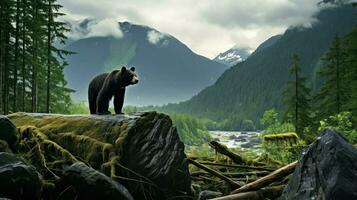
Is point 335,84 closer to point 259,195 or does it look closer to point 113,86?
point 113,86

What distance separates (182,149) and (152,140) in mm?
756

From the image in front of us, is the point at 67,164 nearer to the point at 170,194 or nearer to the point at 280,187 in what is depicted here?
the point at 170,194

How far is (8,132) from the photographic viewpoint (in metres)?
8.58

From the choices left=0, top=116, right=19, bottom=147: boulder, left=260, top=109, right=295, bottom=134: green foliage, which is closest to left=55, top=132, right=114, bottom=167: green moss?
left=0, top=116, right=19, bottom=147: boulder

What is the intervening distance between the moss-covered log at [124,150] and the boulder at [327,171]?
8.69 feet

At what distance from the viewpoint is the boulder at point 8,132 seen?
8472 mm

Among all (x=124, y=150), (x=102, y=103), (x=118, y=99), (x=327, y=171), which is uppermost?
(x=118, y=99)

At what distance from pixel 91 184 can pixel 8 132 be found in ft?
7.58

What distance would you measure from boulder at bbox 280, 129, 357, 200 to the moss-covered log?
2649 mm

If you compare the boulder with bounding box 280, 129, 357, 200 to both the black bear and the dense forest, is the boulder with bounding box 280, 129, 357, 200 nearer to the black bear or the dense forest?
the black bear

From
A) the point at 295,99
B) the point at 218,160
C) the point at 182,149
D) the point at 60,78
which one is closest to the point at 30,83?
the point at 60,78

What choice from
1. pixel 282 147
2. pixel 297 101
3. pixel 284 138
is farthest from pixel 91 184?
pixel 297 101

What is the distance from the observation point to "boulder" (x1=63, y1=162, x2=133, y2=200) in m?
7.59

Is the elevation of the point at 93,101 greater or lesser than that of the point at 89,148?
greater
